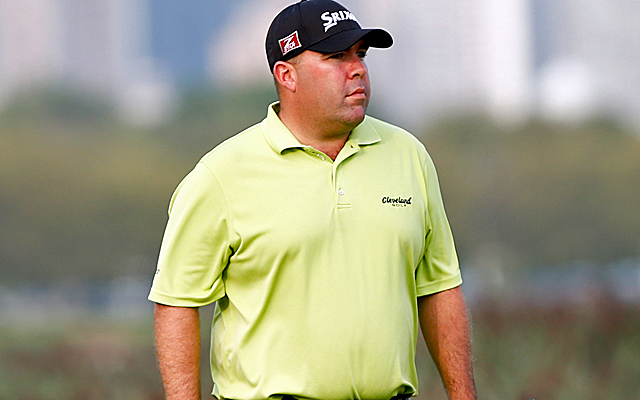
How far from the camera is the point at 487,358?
18.8 ft

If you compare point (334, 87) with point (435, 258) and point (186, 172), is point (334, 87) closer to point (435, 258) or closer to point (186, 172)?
point (435, 258)

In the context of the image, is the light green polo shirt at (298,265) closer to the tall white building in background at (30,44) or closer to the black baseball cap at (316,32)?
the black baseball cap at (316,32)

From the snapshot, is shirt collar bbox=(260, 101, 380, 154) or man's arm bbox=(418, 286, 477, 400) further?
man's arm bbox=(418, 286, 477, 400)

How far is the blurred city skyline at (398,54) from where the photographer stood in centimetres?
620

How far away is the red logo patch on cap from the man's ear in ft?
0.13

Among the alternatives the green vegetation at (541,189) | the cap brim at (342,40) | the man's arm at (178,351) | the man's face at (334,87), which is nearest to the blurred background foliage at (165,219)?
the green vegetation at (541,189)

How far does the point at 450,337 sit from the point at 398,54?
13.4 ft

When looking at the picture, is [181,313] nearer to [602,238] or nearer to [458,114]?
[458,114]

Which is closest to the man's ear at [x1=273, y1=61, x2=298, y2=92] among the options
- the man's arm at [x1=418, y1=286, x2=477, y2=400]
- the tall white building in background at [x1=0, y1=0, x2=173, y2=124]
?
the man's arm at [x1=418, y1=286, x2=477, y2=400]

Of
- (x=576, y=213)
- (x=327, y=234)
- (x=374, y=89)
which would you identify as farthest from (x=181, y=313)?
(x=576, y=213)

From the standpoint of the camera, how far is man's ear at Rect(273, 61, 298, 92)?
102 inches

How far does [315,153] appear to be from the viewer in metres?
2.54

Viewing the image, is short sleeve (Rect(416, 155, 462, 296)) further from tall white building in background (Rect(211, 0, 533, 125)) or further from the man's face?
tall white building in background (Rect(211, 0, 533, 125))

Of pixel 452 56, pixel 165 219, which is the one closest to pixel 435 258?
pixel 165 219
